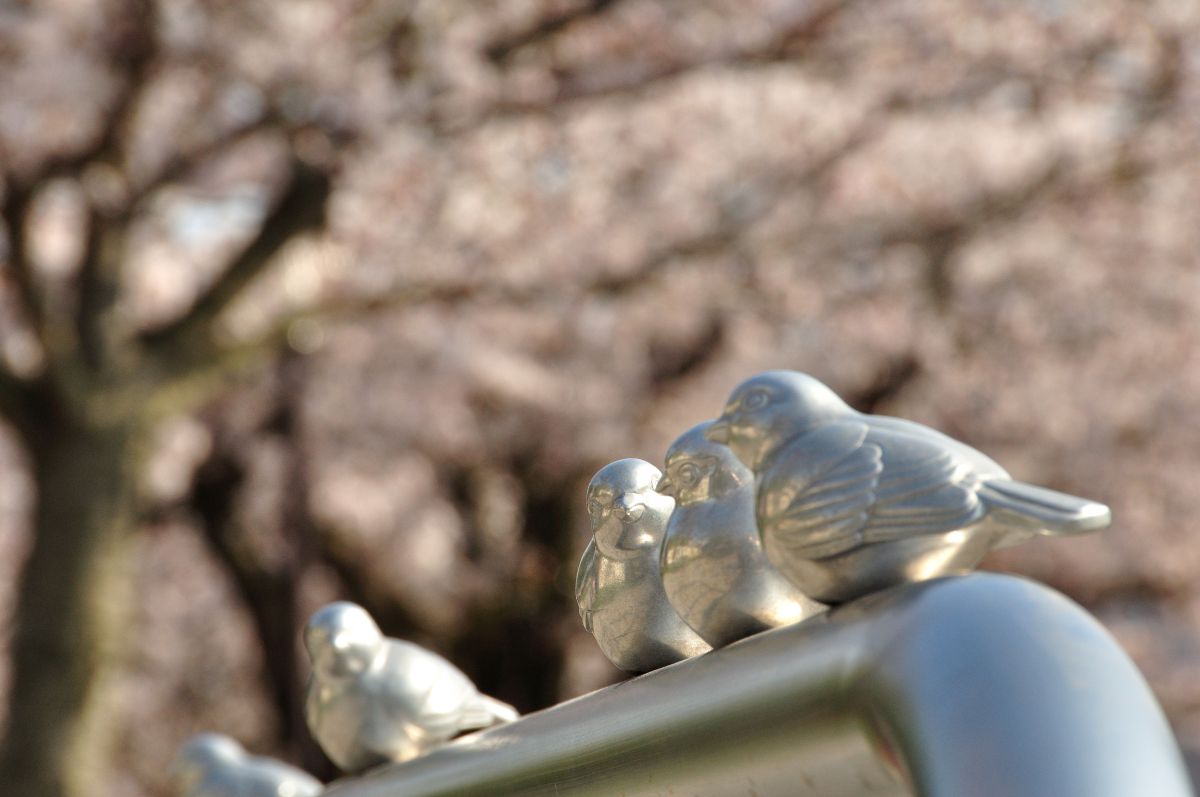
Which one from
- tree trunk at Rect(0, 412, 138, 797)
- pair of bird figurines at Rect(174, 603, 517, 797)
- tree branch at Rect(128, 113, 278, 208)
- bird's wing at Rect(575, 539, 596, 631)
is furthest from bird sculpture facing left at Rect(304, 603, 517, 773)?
tree branch at Rect(128, 113, 278, 208)

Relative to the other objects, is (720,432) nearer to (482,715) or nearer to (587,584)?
(587,584)

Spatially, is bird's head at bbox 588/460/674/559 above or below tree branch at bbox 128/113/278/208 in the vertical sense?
above

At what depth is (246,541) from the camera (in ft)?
29.3

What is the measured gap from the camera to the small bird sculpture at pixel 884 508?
0.65m

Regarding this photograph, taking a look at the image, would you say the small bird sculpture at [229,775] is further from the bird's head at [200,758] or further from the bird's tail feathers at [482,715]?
the bird's tail feathers at [482,715]

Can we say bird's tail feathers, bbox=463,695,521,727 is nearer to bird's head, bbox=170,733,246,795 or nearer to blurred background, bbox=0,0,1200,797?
bird's head, bbox=170,733,246,795

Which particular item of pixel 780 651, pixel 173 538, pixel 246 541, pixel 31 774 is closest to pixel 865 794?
pixel 780 651

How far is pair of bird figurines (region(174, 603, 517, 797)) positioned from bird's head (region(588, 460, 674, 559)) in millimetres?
423

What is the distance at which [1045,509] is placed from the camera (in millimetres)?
647

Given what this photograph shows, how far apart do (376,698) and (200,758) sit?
22.1 inches

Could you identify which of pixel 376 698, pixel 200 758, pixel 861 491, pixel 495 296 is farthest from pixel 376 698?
pixel 495 296

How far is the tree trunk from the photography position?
16.4 ft

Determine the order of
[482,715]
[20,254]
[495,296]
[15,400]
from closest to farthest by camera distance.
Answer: [482,715] < [15,400] < [20,254] < [495,296]

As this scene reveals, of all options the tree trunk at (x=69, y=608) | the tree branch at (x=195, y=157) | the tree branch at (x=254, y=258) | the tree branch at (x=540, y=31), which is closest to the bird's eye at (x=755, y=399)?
the tree trunk at (x=69, y=608)
